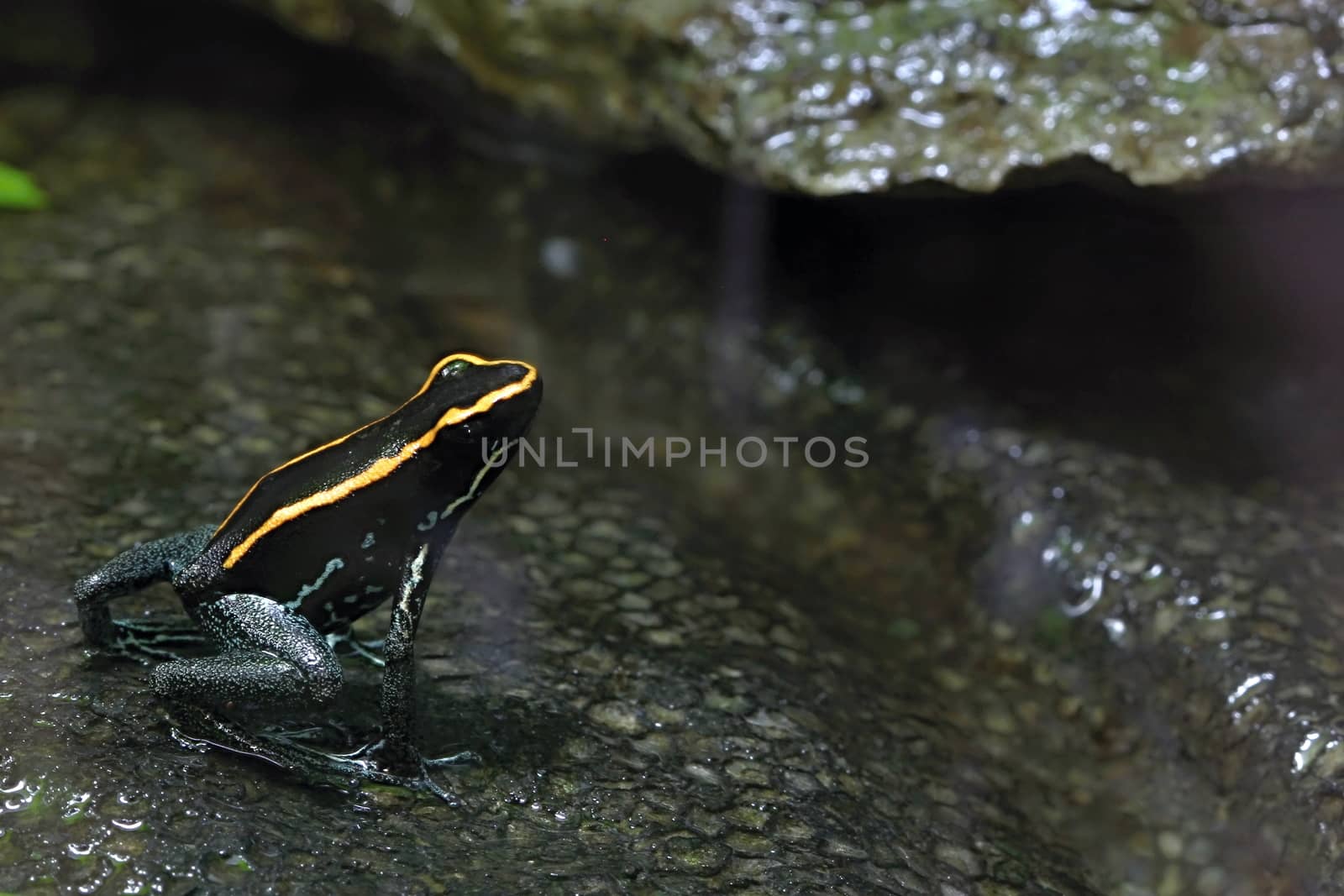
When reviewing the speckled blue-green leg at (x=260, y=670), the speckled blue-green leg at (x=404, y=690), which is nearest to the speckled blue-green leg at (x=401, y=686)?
the speckled blue-green leg at (x=404, y=690)

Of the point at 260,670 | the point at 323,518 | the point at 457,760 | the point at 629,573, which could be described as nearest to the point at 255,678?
the point at 260,670

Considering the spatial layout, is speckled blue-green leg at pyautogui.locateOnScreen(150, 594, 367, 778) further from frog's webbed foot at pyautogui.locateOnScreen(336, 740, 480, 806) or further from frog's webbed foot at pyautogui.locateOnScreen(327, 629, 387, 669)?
frog's webbed foot at pyautogui.locateOnScreen(327, 629, 387, 669)

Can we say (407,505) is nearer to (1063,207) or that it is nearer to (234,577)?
(234,577)

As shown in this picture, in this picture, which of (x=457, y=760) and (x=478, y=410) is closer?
(x=478, y=410)

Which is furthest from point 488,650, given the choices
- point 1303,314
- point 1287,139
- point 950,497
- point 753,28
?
point 1303,314

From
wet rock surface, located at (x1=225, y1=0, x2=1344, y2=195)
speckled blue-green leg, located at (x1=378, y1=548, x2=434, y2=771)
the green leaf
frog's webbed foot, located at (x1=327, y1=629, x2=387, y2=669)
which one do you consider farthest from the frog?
wet rock surface, located at (x1=225, y1=0, x2=1344, y2=195)

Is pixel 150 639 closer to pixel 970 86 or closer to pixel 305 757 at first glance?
pixel 305 757

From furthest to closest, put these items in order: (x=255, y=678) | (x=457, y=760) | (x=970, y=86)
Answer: (x=970, y=86)
(x=457, y=760)
(x=255, y=678)
